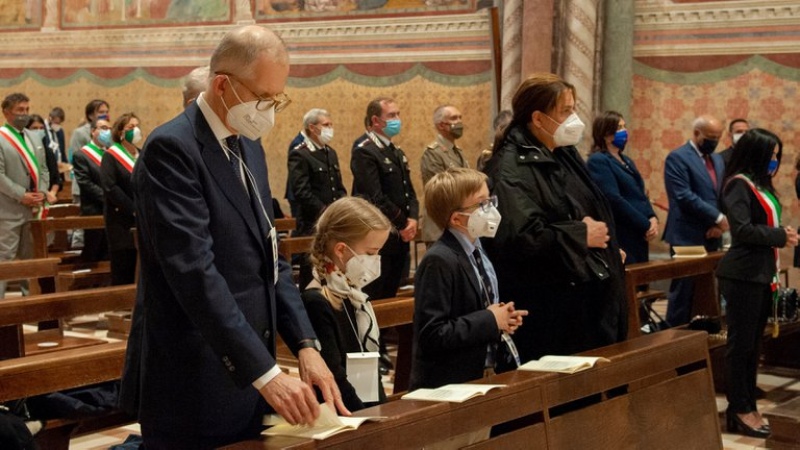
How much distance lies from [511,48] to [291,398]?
9008mm

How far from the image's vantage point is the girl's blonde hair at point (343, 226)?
10.9 feet

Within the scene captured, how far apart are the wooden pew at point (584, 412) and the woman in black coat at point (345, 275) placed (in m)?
0.48

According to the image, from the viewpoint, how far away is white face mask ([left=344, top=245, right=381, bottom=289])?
3.33m

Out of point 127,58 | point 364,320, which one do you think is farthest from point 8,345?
point 127,58

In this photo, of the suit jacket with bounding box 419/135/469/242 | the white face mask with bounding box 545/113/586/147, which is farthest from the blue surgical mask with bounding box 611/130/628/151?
the white face mask with bounding box 545/113/586/147

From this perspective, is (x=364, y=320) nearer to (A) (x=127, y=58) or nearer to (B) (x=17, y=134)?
(B) (x=17, y=134)

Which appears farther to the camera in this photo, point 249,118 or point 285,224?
point 285,224

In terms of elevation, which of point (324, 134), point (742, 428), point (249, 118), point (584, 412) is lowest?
point (742, 428)

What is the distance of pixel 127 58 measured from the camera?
14.7 metres

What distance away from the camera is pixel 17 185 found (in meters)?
8.63

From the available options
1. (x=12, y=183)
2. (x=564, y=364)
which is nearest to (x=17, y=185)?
(x=12, y=183)

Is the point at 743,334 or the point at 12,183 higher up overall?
the point at 12,183

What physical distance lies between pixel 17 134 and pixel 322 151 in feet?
8.50

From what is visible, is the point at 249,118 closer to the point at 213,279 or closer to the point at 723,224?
the point at 213,279
